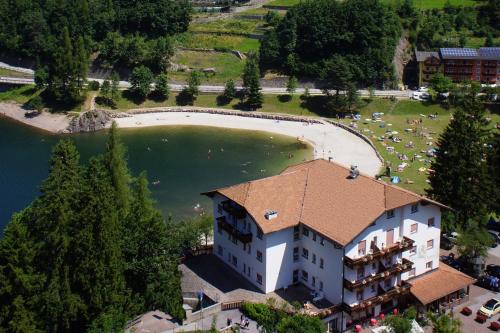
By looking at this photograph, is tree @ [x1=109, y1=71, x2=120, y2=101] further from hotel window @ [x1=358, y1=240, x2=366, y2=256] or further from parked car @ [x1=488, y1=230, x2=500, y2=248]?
hotel window @ [x1=358, y1=240, x2=366, y2=256]

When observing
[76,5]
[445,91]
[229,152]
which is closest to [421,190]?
[229,152]

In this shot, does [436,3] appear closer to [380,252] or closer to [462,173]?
[462,173]

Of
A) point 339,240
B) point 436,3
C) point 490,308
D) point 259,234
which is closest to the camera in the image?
point 339,240

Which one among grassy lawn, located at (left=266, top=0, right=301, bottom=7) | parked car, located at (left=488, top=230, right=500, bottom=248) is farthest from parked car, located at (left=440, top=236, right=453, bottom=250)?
grassy lawn, located at (left=266, top=0, right=301, bottom=7)

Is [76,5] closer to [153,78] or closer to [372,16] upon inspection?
[153,78]

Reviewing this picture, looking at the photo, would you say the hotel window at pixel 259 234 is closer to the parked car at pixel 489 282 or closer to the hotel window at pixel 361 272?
the hotel window at pixel 361 272

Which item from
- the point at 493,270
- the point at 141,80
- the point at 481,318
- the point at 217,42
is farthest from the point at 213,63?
the point at 481,318

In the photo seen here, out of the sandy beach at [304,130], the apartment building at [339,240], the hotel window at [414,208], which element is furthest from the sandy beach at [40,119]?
the hotel window at [414,208]
